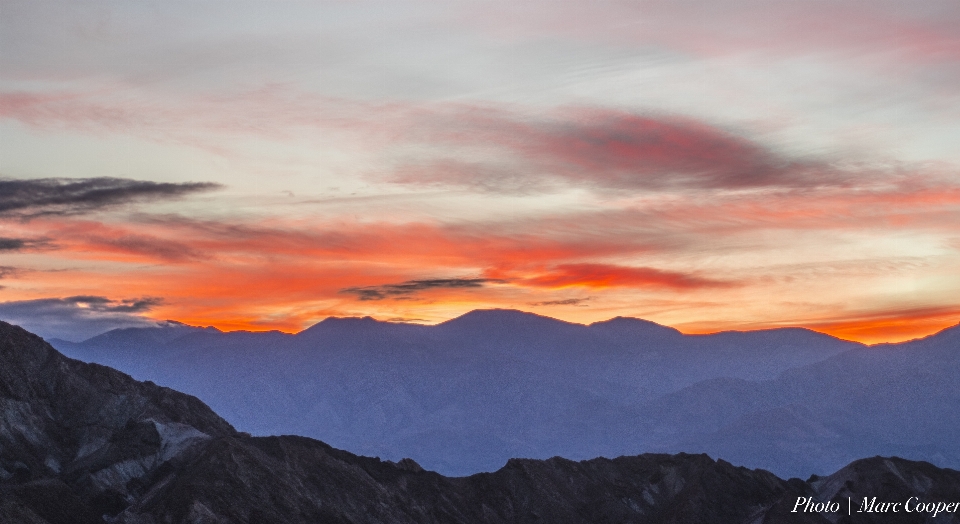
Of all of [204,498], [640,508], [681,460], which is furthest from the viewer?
[681,460]

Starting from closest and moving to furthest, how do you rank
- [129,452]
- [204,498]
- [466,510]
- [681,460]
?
[204,498] < [129,452] < [466,510] < [681,460]

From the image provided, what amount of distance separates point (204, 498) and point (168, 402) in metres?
34.5

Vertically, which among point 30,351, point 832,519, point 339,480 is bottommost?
point 832,519

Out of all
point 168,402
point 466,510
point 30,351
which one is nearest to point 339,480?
point 466,510

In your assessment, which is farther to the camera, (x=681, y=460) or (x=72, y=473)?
(x=681, y=460)

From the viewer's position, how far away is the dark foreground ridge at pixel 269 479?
333ft

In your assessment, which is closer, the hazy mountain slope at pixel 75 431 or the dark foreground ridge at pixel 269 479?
the hazy mountain slope at pixel 75 431

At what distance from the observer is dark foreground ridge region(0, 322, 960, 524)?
101m

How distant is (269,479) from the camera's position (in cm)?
10956

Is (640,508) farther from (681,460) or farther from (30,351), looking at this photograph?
(30,351)

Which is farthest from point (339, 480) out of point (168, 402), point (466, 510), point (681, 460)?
point (681, 460)

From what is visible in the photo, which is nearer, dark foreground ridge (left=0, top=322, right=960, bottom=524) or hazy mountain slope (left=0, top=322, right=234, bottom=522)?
hazy mountain slope (left=0, top=322, right=234, bottom=522)

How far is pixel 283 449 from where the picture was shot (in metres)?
118

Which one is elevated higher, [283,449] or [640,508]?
[283,449]
